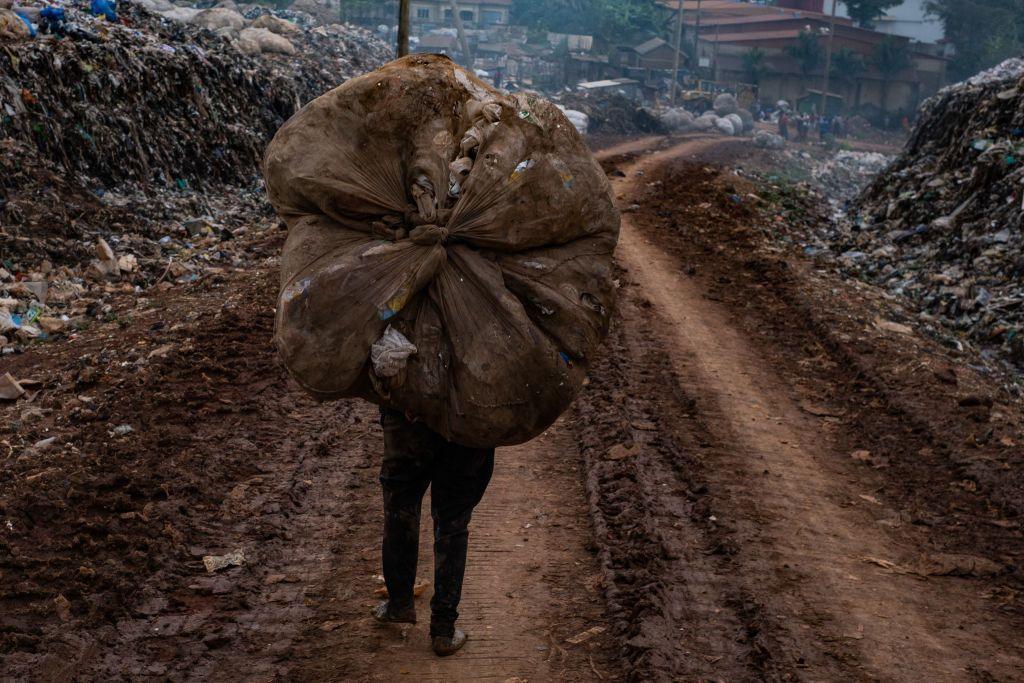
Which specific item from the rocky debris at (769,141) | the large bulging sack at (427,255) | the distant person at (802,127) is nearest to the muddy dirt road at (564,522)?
the large bulging sack at (427,255)

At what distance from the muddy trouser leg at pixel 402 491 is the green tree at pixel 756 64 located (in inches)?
1520

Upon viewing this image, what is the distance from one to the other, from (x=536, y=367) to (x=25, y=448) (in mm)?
3106

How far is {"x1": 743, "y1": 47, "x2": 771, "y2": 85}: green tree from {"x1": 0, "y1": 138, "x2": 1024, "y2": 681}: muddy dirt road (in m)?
34.2

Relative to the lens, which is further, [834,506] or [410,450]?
[834,506]

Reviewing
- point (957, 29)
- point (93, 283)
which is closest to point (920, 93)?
point (957, 29)

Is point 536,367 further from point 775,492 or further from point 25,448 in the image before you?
point 25,448

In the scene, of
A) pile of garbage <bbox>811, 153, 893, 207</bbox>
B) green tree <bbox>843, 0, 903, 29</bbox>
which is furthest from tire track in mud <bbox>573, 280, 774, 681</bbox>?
green tree <bbox>843, 0, 903, 29</bbox>

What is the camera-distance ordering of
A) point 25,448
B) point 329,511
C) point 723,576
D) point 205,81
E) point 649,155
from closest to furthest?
point 723,576
point 329,511
point 25,448
point 205,81
point 649,155

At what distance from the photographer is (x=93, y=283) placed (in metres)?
7.76

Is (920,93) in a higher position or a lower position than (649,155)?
higher

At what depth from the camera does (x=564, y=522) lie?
167 inches

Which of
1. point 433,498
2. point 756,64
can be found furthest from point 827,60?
point 433,498

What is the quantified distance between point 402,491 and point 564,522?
1.39 meters

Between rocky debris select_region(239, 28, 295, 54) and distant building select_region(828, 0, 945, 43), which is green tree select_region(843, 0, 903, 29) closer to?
distant building select_region(828, 0, 945, 43)
